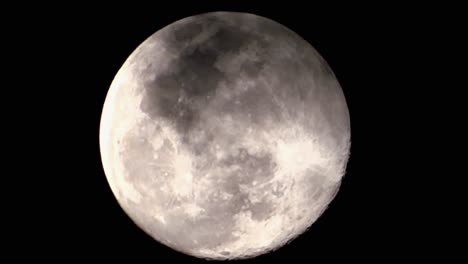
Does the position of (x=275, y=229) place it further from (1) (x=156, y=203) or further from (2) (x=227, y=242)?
(1) (x=156, y=203)

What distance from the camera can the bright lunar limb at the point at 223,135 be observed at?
321 centimetres

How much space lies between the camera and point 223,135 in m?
3.18

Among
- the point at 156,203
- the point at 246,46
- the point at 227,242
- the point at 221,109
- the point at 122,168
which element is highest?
the point at 246,46

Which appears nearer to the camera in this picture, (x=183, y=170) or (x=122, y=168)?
(x=183, y=170)

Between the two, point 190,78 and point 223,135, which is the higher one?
point 190,78

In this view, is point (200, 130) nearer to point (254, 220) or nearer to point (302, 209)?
point (254, 220)

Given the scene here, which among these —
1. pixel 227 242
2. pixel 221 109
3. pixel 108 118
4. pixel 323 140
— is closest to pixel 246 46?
pixel 221 109

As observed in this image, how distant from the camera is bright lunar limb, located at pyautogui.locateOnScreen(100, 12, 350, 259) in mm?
3209

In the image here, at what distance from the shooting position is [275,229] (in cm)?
353

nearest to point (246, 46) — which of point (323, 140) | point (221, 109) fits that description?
point (221, 109)

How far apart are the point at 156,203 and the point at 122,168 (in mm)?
374

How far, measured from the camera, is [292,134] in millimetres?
3281

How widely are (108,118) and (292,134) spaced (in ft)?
4.70

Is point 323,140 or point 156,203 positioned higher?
point 323,140
